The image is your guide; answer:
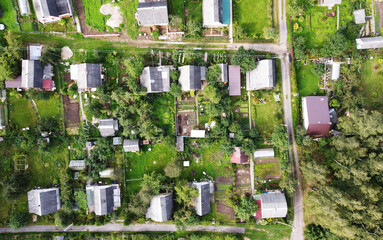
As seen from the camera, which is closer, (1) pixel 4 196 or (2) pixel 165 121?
(1) pixel 4 196

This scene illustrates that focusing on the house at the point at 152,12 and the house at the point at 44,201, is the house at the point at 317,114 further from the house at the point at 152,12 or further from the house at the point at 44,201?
the house at the point at 44,201

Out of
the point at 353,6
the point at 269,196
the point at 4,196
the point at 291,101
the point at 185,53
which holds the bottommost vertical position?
the point at 269,196

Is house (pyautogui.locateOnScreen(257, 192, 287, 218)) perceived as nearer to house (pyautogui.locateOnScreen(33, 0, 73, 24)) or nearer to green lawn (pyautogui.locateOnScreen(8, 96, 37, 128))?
green lawn (pyautogui.locateOnScreen(8, 96, 37, 128))

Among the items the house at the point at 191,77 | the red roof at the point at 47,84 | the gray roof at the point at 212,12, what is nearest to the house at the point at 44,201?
the red roof at the point at 47,84

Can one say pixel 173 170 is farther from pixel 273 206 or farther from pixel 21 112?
pixel 21 112

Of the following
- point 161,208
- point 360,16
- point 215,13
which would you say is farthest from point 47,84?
point 360,16

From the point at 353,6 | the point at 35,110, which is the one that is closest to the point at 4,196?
the point at 35,110

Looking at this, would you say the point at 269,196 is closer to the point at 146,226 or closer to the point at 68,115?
the point at 146,226
